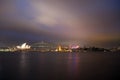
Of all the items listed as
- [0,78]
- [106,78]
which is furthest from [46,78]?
[106,78]

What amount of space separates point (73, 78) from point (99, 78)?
641 cm

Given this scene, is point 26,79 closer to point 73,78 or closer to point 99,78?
point 73,78

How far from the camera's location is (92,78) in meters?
43.9

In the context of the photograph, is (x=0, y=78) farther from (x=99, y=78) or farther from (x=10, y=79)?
(x=99, y=78)

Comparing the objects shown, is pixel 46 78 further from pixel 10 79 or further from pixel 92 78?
pixel 92 78

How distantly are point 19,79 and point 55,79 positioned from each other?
870cm

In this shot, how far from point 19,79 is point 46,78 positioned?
651 cm

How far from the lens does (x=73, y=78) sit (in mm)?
44688

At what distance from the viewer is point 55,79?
42656 mm

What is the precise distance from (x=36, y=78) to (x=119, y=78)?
65.5ft

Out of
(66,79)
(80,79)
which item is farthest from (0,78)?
(80,79)

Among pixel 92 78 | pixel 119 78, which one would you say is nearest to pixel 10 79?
pixel 92 78

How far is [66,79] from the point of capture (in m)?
43.2

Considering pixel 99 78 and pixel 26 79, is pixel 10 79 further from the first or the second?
pixel 99 78
